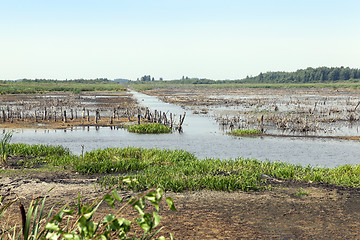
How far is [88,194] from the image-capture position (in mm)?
11148

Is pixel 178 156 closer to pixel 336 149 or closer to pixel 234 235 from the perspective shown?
pixel 234 235

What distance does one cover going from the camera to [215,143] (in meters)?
26.8

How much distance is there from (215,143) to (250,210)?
17153mm

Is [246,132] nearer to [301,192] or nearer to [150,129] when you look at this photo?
[150,129]

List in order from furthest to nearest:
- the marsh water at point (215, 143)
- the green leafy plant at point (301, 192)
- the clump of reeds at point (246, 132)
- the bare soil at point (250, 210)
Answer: the clump of reeds at point (246, 132)
the marsh water at point (215, 143)
the green leafy plant at point (301, 192)
the bare soil at point (250, 210)

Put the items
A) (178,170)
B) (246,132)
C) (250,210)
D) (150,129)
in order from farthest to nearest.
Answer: (150,129), (246,132), (178,170), (250,210)

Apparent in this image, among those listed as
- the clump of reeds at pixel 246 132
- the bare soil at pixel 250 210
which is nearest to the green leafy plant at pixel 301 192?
the bare soil at pixel 250 210

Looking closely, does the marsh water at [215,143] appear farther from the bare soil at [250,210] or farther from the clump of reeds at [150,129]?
the bare soil at [250,210]

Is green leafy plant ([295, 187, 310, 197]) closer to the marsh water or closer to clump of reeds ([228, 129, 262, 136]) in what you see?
the marsh water

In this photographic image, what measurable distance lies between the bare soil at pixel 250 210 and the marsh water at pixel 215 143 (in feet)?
28.1

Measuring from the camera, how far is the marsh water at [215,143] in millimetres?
21984

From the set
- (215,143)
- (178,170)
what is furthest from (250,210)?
(215,143)

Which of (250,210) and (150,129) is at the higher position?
(250,210)

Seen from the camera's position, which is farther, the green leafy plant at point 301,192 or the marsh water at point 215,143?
the marsh water at point 215,143
